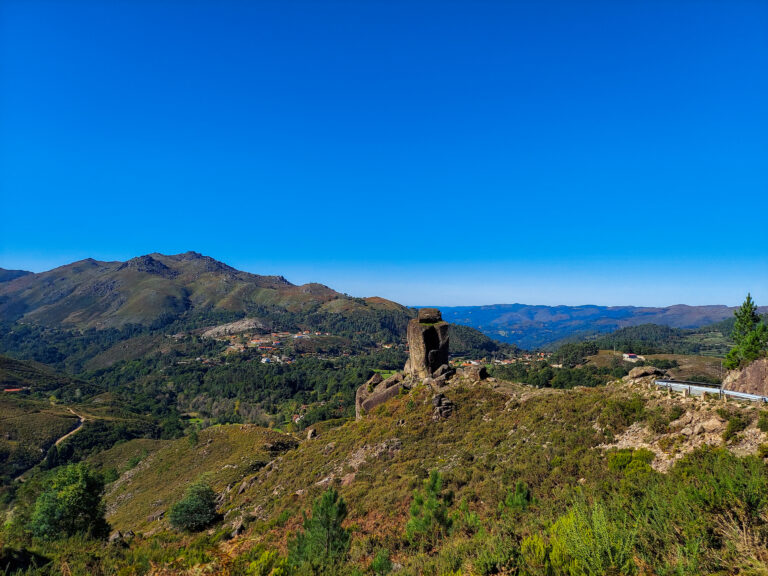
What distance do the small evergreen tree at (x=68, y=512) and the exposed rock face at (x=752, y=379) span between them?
62.8 metres

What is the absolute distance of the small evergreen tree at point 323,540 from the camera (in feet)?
48.1

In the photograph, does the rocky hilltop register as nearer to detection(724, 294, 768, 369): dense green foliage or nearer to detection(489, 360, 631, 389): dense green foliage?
detection(724, 294, 768, 369): dense green foliage

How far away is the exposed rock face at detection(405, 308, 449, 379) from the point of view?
40.6 metres

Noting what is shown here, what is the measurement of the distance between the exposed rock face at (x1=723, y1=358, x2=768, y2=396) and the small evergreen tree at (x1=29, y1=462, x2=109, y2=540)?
62.8 metres

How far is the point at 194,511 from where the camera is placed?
2864 centimetres

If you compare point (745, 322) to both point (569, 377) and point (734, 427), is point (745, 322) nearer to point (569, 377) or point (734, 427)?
point (734, 427)

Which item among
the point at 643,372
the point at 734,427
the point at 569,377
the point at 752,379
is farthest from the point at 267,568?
the point at 569,377

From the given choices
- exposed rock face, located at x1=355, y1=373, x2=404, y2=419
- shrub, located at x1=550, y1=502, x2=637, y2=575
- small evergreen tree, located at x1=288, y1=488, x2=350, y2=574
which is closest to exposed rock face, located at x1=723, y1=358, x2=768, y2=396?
exposed rock face, located at x1=355, y1=373, x2=404, y2=419

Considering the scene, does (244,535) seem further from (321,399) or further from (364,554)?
(321,399)

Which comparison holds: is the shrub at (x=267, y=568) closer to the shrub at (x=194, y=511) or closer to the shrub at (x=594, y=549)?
the shrub at (x=594, y=549)

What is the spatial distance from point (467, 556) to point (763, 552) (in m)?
8.09

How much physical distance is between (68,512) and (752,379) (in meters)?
67.4

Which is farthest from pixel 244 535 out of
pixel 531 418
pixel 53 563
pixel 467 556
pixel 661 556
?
pixel 661 556

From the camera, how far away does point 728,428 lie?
16266mm
